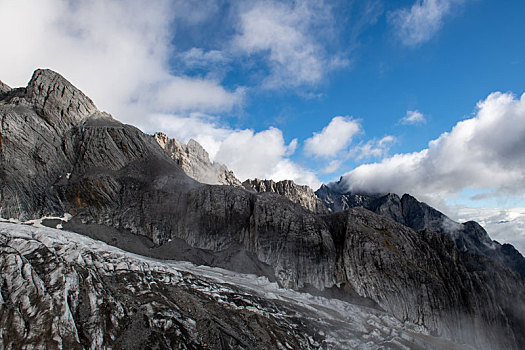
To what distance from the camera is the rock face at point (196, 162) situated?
8219 cm

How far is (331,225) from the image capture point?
150 ft

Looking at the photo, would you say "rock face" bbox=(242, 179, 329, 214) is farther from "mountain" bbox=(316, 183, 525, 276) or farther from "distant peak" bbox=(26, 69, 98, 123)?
"distant peak" bbox=(26, 69, 98, 123)

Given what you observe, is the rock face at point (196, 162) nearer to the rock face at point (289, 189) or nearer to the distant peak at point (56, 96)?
the rock face at point (289, 189)

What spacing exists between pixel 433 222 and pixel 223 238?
11473 centimetres

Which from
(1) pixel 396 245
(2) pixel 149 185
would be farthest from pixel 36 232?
(1) pixel 396 245

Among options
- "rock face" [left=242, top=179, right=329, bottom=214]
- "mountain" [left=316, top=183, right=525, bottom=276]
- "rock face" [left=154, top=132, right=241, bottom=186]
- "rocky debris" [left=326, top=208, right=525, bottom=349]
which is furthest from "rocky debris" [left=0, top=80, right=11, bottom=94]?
"mountain" [left=316, top=183, right=525, bottom=276]

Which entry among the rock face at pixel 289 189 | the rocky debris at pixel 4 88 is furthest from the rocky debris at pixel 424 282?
the rocky debris at pixel 4 88

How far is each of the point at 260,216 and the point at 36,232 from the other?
27.5 meters

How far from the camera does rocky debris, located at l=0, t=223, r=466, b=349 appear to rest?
59.6 feet

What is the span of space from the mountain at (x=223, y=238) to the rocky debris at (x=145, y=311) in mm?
311

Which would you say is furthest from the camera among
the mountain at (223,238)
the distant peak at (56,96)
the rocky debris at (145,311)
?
the distant peak at (56,96)

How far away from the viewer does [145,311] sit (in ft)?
69.9

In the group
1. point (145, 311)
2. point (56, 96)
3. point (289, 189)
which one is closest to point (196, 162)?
point (289, 189)

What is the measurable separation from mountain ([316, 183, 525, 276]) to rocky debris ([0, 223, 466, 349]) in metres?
70.3
